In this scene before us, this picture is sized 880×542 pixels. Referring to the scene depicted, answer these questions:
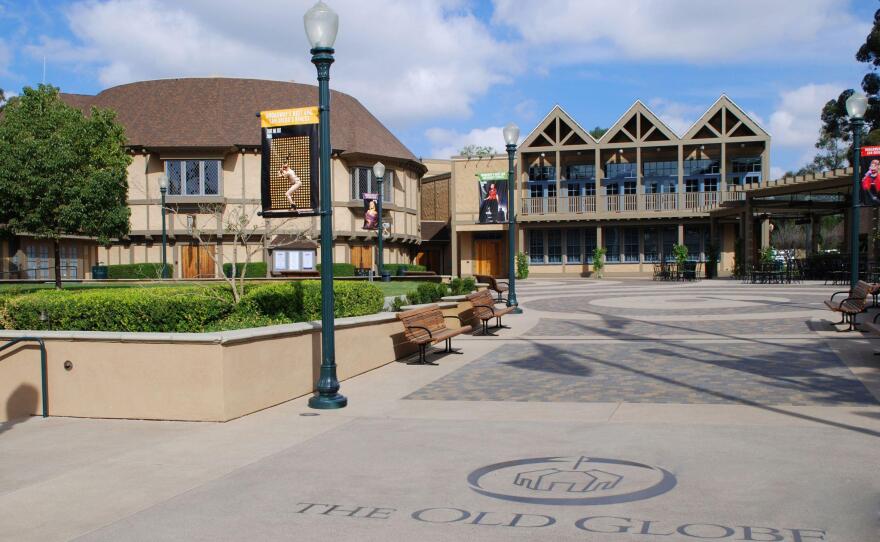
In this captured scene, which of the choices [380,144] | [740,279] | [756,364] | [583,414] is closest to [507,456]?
[583,414]

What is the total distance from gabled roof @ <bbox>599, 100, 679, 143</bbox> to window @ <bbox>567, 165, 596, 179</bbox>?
2436 mm

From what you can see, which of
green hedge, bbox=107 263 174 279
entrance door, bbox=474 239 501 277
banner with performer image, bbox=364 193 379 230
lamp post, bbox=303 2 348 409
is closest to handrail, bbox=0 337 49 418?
lamp post, bbox=303 2 348 409

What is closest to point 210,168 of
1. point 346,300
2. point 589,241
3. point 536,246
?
point 536,246

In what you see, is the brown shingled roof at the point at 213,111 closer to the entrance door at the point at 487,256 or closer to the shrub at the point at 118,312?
the entrance door at the point at 487,256

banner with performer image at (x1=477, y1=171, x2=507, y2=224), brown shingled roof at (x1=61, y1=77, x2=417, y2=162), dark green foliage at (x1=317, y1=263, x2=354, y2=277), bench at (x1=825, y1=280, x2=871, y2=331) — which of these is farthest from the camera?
brown shingled roof at (x1=61, y1=77, x2=417, y2=162)

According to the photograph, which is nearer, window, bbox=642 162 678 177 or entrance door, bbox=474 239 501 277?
window, bbox=642 162 678 177

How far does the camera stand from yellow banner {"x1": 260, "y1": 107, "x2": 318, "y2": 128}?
9836 mm

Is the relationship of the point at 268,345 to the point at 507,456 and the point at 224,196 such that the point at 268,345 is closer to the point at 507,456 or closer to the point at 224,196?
the point at 507,456

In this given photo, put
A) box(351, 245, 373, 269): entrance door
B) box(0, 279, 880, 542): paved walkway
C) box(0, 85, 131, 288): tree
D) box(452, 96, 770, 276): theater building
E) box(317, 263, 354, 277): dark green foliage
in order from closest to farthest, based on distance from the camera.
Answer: box(0, 279, 880, 542): paved walkway, box(0, 85, 131, 288): tree, box(317, 263, 354, 277): dark green foliage, box(452, 96, 770, 276): theater building, box(351, 245, 373, 269): entrance door

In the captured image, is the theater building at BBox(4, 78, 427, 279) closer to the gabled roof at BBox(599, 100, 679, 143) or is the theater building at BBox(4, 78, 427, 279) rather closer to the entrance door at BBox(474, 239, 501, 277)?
the entrance door at BBox(474, 239, 501, 277)

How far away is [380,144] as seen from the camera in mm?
44531

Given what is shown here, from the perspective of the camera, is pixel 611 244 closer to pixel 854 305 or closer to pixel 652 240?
pixel 652 240

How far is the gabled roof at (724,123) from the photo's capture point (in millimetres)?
42094

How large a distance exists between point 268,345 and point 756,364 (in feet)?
23.8
